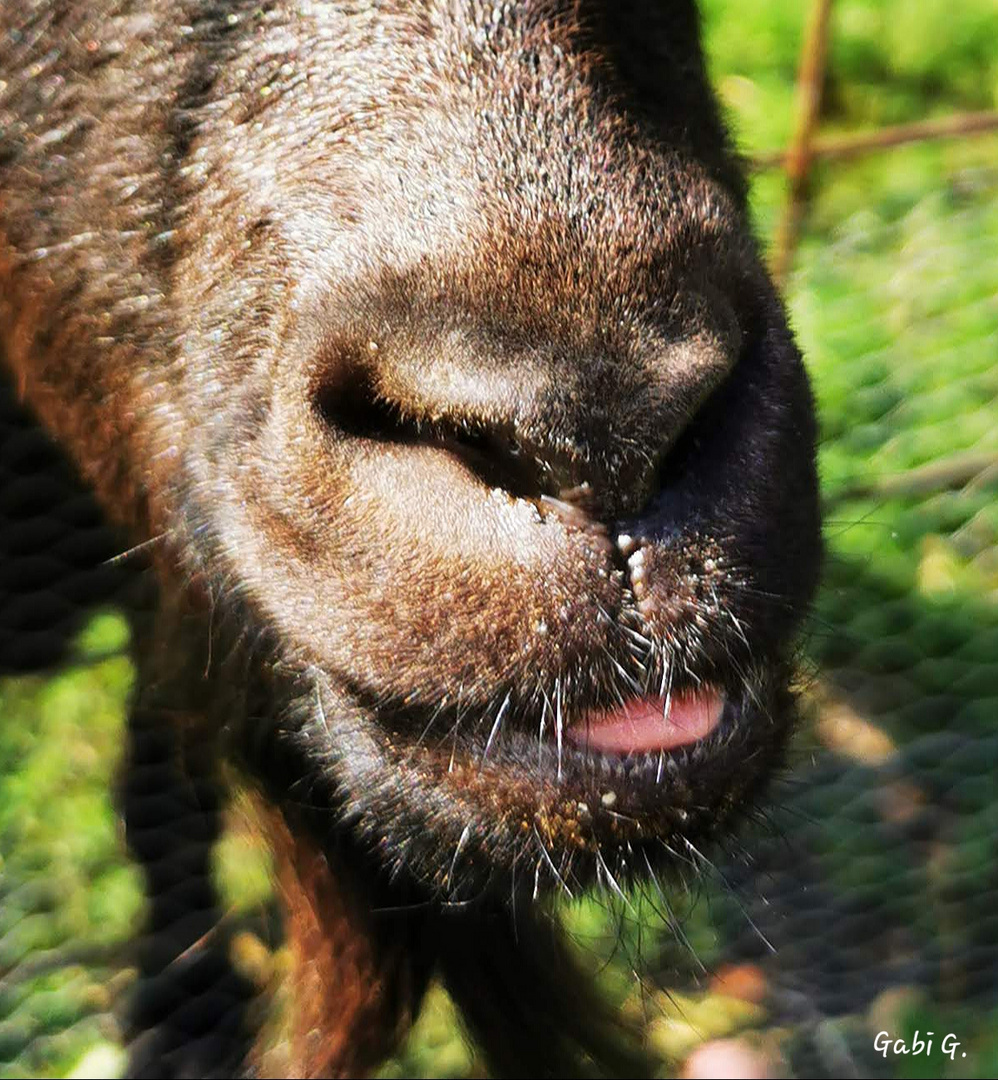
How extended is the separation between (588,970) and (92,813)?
3.67ft

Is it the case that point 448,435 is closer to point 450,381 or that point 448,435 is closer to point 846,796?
point 450,381

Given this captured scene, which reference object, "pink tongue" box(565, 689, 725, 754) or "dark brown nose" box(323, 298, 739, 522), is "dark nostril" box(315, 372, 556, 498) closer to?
"dark brown nose" box(323, 298, 739, 522)

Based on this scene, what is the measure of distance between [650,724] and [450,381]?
38 cm

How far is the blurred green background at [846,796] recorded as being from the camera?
9.09 ft

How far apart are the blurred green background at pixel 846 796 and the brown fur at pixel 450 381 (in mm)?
657

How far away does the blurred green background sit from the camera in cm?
277

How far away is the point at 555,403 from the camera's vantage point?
123 cm

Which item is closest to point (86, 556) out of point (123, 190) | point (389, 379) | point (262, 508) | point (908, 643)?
point (123, 190)

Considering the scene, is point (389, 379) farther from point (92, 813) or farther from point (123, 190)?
point (92, 813)

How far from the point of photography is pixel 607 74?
1453mm

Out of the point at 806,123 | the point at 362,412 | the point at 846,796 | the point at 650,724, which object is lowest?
the point at 846,796

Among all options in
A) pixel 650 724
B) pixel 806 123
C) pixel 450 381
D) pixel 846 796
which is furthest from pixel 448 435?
pixel 806 123

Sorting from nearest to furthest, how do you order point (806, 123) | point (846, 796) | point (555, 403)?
point (555, 403)
point (846, 796)
point (806, 123)

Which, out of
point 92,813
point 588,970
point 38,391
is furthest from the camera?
point 92,813
